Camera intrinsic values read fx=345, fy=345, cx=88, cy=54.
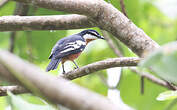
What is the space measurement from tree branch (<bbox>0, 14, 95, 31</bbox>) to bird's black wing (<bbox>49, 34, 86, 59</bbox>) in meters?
1.43

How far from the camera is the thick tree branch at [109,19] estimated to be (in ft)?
7.59

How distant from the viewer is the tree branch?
2695 millimetres

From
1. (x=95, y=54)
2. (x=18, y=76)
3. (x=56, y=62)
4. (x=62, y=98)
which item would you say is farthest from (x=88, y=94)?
(x=95, y=54)

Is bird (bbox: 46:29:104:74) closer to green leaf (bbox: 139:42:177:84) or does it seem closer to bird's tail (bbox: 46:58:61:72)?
bird's tail (bbox: 46:58:61:72)

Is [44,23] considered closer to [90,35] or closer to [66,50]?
[66,50]

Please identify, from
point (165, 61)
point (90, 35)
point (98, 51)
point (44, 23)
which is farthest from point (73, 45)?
point (165, 61)

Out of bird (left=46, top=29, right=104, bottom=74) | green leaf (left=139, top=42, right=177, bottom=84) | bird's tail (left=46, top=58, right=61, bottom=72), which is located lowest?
bird's tail (left=46, top=58, right=61, bottom=72)

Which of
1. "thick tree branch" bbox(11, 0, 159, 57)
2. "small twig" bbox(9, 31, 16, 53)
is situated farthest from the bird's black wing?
"thick tree branch" bbox(11, 0, 159, 57)

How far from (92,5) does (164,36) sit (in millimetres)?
3032

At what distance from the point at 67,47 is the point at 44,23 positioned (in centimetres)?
163

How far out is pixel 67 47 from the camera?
433cm

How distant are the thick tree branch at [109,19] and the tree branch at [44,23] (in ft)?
0.72

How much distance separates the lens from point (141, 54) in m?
2.27

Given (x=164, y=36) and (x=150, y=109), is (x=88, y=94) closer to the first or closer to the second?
(x=150, y=109)
